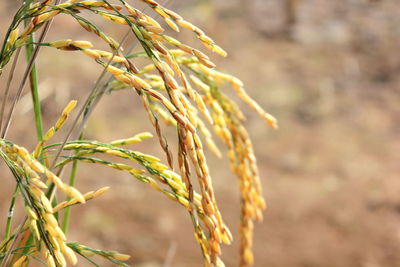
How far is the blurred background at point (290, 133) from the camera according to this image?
9.82 ft

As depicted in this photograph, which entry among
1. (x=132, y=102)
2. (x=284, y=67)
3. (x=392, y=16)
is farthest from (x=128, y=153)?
→ (x=392, y=16)

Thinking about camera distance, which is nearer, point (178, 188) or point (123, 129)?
point (178, 188)

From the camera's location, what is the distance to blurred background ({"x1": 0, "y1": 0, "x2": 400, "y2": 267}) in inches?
118

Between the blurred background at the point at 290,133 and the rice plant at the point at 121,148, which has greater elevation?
the rice plant at the point at 121,148

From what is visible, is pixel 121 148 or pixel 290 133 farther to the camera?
pixel 290 133

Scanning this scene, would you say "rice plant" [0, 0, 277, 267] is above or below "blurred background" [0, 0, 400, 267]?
above

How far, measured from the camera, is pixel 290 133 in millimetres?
4035

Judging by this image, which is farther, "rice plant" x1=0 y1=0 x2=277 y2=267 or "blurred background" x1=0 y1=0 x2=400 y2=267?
"blurred background" x1=0 y1=0 x2=400 y2=267

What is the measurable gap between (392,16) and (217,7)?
55.9 inches

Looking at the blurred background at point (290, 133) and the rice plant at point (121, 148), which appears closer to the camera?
the rice plant at point (121, 148)

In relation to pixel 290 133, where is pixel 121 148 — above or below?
above

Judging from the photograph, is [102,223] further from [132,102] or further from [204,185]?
[204,185]

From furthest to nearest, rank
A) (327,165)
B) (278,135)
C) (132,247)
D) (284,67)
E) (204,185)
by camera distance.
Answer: (284,67)
(278,135)
(327,165)
(132,247)
(204,185)

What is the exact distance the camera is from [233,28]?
511cm
